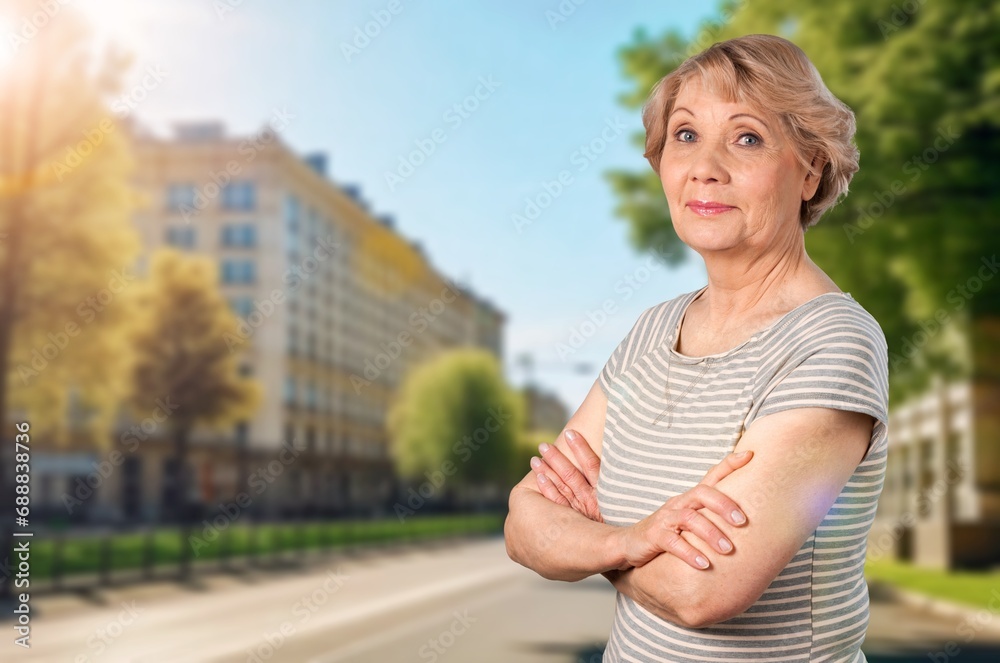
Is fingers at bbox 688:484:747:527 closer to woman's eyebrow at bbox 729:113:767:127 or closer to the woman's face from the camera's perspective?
the woman's face

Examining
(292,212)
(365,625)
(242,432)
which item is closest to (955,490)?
(365,625)

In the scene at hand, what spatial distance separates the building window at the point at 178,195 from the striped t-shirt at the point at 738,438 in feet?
238

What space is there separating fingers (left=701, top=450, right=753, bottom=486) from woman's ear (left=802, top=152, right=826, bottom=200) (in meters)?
0.51

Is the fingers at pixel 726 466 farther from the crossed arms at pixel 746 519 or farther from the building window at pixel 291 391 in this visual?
the building window at pixel 291 391

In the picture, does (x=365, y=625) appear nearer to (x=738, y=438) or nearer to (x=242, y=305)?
(x=738, y=438)

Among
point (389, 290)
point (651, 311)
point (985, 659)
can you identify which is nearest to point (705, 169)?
point (651, 311)

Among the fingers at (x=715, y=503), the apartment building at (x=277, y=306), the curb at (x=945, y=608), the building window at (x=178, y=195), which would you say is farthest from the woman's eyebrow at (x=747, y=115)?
the building window at (x=178, y=195)

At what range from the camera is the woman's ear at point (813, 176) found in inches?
73.8

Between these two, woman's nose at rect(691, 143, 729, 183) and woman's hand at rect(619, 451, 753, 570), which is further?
woman's nose at rect(691, 143, 729, 183)

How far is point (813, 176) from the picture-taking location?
190 centimetres

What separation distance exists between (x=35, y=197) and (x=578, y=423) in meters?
22.1

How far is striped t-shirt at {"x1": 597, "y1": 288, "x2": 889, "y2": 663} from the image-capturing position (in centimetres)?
163

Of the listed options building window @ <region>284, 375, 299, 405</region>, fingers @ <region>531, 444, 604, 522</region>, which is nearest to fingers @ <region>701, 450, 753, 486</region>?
fingers @ <region>531, 444, 604, 522</region>

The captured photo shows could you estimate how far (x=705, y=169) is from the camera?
71.8 inches
